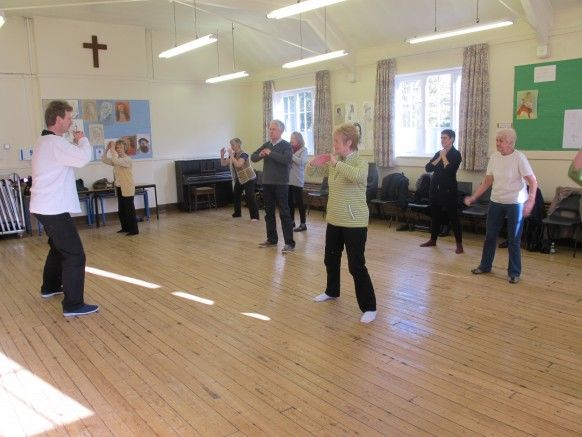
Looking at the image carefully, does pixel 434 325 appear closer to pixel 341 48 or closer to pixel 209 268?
pixel 209 268

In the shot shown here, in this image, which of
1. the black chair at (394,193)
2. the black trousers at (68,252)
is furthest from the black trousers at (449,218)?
the black trousers at (68,252)

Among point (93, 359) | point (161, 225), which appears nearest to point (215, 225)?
point (161, 225)

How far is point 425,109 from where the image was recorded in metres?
8.59

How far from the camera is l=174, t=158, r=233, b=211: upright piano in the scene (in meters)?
10.8

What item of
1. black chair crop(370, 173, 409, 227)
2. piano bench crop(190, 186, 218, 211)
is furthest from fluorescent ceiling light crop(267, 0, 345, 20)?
piano bench crop(190, 186, 218, 211)

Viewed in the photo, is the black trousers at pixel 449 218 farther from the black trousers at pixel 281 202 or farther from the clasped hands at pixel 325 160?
the clasped hands at pixel 325 160

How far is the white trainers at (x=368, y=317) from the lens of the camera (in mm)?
4051

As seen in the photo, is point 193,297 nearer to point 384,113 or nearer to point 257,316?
point 257,316

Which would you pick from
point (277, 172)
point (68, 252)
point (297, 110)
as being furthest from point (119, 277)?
point (297, 110)

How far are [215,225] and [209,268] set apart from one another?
3122mm

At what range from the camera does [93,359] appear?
352 centimetres

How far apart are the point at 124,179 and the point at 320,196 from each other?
3512mm

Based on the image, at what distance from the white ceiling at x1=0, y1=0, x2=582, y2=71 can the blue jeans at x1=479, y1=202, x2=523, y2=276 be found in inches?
118

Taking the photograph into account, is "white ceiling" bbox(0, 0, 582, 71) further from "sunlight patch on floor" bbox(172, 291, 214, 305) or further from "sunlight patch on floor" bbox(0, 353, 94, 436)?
"sunlight patch on floor" bbox(0, 353, 94, 436)
